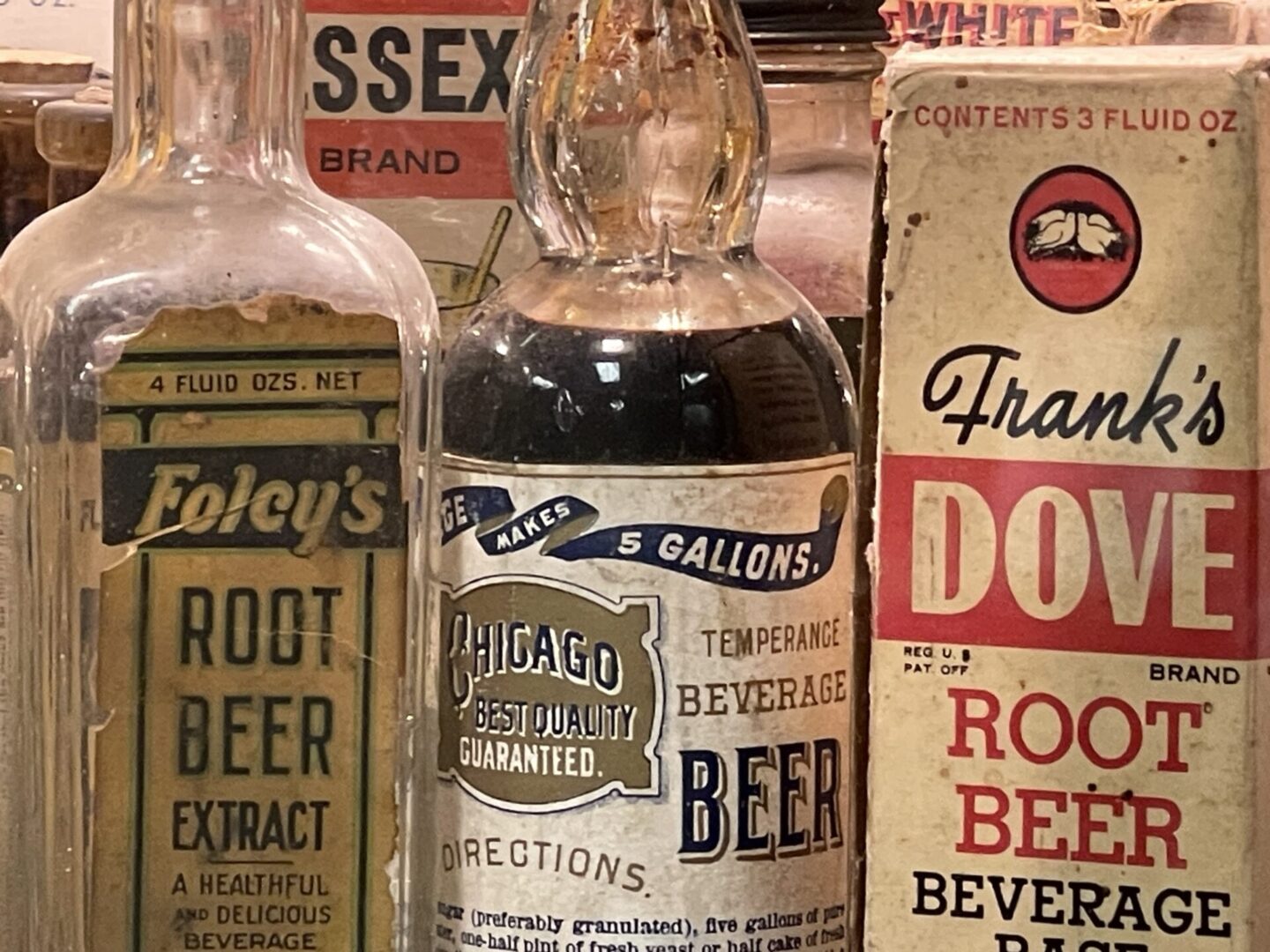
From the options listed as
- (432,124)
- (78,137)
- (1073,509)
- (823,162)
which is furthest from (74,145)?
(1073,509)

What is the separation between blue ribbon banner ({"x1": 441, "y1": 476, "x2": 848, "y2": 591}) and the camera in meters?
0.46

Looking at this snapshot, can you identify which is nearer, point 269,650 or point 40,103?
point 269,650

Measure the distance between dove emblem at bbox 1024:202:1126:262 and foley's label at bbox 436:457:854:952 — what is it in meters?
0.08

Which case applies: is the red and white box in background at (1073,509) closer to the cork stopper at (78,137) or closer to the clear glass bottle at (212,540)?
the clear glass bottle at (212,540)

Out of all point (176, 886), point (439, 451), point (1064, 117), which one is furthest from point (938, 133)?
point (176, 886)

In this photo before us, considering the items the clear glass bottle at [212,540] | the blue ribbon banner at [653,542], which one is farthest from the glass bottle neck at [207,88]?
the blue ribbon banner at [653,542]

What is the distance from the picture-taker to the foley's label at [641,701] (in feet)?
1.51

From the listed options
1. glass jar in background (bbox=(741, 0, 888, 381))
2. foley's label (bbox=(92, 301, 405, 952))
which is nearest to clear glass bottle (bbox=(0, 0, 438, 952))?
foley's label (bbox=(92, 301, 405, 952))

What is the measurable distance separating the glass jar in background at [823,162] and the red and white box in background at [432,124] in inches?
2.8

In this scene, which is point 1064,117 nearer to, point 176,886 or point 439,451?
point 439,451

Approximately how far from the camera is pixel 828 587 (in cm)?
48

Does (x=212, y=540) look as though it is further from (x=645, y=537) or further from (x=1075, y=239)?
(x=1075, y=239)

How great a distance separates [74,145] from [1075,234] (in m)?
0.31

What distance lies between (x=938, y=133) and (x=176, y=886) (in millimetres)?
251
